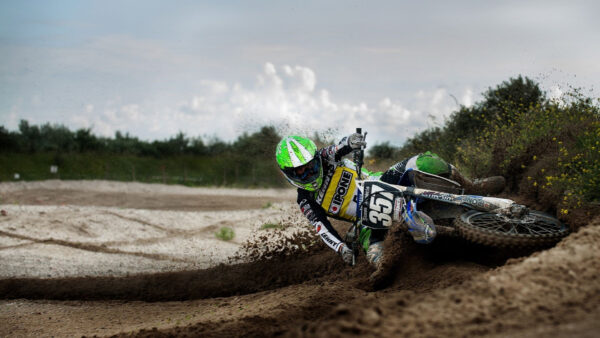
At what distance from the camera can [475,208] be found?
598cm

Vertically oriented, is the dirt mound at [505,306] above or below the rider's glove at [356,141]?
below

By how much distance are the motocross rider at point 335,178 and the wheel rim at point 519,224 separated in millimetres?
878

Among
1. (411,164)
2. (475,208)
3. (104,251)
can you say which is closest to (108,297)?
(104,251)

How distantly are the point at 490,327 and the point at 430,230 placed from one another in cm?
273

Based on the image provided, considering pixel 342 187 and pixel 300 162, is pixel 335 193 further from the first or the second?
pixel 300 162

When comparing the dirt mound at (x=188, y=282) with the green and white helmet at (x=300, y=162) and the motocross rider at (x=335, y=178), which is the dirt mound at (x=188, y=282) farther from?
the green and white helmet at (x=300, y=162)

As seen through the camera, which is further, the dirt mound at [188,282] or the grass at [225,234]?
the grass at [225,234]

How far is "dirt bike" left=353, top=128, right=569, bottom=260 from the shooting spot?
555 centimetres

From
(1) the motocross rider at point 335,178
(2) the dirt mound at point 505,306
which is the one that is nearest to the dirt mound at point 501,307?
(2) the dirt mound at point 505,306

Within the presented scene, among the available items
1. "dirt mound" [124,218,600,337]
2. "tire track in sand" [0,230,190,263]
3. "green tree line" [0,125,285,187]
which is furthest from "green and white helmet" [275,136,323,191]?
"green tree line" [0,125,285,187]

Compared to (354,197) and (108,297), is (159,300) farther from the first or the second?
(354,197)

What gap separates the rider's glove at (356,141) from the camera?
21.1 feet

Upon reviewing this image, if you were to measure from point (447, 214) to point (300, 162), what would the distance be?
6.96 feet

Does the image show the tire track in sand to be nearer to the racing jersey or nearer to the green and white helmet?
the racing jersey
